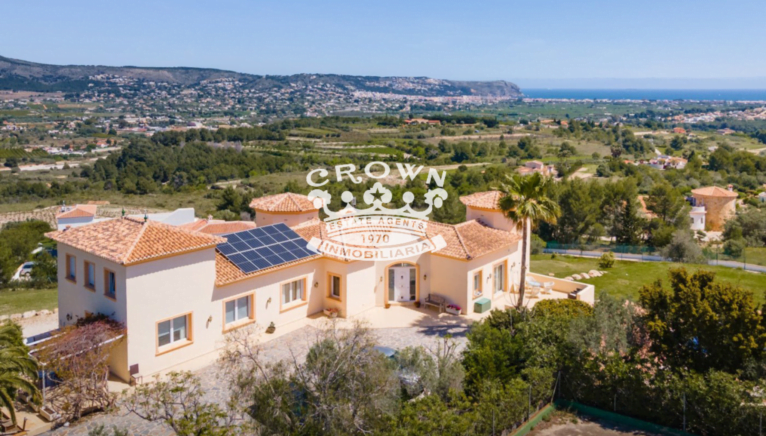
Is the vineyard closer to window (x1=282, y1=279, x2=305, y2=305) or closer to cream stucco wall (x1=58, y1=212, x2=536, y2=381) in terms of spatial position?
cream stucco wall (x1=58, y1=212, x2=536, y2=381)

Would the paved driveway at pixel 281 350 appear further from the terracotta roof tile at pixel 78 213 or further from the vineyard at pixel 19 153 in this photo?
the vineyard at pixel 19 153

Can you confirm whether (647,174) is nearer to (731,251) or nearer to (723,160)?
(723,160)

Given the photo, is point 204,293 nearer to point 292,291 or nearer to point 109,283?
point 109,283

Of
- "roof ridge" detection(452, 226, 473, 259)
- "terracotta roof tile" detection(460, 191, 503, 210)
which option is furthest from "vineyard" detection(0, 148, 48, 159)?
"roof ridge" detection(452, 226, 473, 259)

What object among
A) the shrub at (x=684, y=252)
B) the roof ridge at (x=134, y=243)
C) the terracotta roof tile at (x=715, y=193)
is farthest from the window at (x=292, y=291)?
the terracotta roof tile at (x=715, y=193)

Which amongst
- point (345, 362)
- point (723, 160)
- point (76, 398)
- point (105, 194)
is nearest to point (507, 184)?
point (345, 362)
